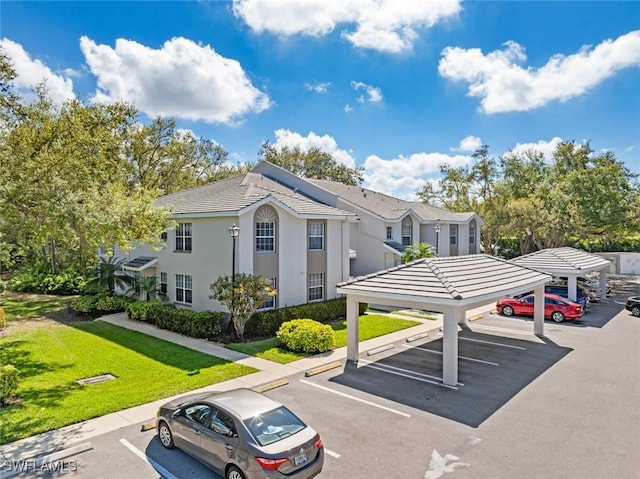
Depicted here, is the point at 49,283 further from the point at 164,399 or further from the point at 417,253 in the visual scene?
the point at 417,253

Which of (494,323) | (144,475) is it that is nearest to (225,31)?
(144,475)

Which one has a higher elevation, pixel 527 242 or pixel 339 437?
pixel 527 242

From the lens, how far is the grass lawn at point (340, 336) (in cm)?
1612

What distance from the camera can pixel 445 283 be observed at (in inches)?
539

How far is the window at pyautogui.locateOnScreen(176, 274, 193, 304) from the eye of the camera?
72.4 feet

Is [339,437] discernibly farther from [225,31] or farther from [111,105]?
[111,105]

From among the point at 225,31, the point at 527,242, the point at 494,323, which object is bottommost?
the point at 494,323

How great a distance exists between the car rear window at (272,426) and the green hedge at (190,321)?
1156 centimetres

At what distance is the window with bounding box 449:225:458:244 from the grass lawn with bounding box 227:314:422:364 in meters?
18.0

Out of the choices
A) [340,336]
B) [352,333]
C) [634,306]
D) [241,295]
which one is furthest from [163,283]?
[634,306]

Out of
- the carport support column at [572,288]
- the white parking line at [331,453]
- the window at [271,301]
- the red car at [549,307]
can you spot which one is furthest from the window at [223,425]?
the carport support column at [572,288]

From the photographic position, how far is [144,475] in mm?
8086

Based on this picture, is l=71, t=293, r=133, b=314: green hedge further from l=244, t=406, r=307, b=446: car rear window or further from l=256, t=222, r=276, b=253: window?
l=244, t=406, r=307, b=446: car rear window

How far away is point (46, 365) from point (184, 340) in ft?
17.0
